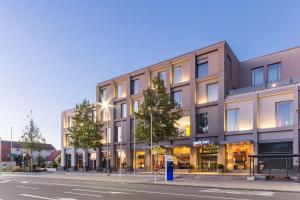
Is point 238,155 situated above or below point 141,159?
above

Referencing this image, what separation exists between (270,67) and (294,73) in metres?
3.93

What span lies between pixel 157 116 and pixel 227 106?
10.7 m

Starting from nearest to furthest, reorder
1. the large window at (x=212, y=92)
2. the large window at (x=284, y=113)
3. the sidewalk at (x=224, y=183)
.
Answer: the sidewalk at (x=224, y=183), the large window at (x=284, y=113), the large window at (x=212, y=92)

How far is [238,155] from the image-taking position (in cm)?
5122

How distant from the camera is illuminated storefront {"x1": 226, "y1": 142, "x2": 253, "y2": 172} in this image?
5016 cm

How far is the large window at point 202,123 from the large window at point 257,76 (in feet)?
29.3

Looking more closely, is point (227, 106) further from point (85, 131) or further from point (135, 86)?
point (85, 131)

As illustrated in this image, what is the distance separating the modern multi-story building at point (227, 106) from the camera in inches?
1866

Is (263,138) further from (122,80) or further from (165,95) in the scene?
(122,80)

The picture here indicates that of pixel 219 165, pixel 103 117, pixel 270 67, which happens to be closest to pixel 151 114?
pixel 219 165

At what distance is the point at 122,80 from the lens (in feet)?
238

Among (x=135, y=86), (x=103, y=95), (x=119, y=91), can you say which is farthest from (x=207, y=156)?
(x=103, y=95)

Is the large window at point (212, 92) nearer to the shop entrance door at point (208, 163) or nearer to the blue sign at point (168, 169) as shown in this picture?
the shop entrance door at point (208, 163)

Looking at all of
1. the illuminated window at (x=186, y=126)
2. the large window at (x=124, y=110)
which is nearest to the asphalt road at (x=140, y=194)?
the illuminated window at (x=186, y=126)
